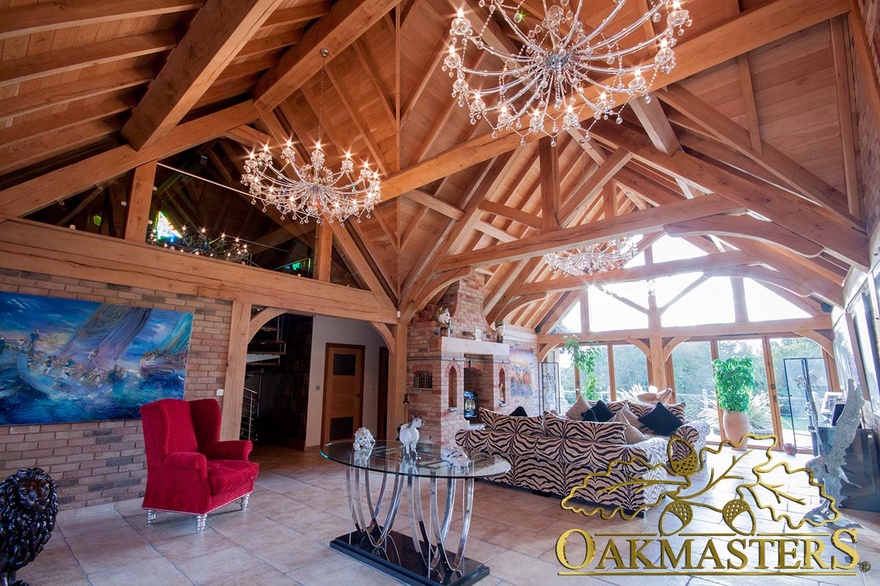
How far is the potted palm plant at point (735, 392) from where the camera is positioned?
8.98m

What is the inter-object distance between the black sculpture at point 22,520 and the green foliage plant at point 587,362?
36.6ft

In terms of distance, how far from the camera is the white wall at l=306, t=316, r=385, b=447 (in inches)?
Result: 327

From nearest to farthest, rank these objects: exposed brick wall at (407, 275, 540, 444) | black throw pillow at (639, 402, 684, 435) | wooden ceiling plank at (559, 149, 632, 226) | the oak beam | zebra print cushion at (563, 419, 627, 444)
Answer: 1. zebra print cushion at (563, 419, 627, 444)
2. the oak beam
3. wooden ceiling plank at (559, 149, 632, 226)
4. black throw pillow at (639, 402, 684, 435)
5. exposed brick wall at (407, 275, 540, 444)

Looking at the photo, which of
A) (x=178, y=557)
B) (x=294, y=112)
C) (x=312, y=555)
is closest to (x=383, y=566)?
(x=312, y=555)

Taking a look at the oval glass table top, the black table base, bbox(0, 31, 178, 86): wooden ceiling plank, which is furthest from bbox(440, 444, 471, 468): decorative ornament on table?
bbox(0, 31, 178, 86): wooden ceiling plank

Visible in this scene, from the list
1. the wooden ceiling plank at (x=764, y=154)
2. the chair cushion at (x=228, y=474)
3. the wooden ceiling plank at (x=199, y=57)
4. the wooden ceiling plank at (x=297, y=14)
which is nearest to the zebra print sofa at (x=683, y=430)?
the wooden ceiling plank at (x=764, y=154)

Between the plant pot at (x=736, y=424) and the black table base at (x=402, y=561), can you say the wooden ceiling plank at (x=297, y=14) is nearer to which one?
the black table base at (x=402, y=561)

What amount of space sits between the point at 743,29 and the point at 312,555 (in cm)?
542

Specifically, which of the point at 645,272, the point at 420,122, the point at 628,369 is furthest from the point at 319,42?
the point at 628,369

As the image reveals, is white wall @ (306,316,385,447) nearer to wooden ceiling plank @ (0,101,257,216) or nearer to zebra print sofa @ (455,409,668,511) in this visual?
zebra print sofa @ (455,409,668,511)

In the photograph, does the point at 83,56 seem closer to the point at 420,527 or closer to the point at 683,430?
the point at 420,527

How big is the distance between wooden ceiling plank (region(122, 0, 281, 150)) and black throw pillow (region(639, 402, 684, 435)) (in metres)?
7.32

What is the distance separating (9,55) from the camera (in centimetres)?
305

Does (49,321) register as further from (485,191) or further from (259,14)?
(485,191)
